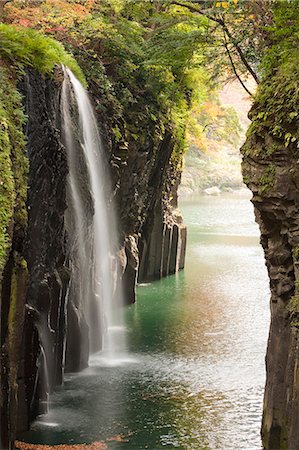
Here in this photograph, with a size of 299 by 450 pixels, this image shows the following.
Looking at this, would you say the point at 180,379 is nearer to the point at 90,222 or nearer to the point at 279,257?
the point at 90,222

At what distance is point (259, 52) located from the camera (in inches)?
697

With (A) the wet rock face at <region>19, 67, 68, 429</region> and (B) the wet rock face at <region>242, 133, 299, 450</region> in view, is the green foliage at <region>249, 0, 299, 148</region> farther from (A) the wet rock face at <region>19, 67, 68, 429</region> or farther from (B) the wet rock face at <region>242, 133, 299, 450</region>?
(A) the wet rock face at <region>19, 67, 68, 429</region>

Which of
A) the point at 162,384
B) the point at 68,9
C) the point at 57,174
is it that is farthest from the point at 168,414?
the point at 68,9

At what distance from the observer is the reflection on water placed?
15.0 metres

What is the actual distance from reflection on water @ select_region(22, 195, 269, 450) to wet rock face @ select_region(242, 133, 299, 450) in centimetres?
145

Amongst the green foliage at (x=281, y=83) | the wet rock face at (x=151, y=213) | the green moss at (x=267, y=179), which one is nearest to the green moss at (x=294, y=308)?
the green moss at (x=267, y=179)

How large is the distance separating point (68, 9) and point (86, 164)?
6950 millimetres

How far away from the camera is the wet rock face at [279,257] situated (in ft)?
41.1

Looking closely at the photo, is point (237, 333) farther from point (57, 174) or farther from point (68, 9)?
point (68, 9)

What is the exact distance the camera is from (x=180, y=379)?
1877cm

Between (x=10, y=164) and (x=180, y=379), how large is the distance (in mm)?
8294

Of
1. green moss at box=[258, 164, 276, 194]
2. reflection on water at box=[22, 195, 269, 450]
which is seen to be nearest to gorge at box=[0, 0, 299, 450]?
green moss at box=[258, 164, 276, 194]

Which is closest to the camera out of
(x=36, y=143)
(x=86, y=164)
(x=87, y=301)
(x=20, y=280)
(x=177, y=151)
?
(x=20, y=280)

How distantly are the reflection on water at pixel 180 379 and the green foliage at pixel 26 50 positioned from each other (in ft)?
25.0
